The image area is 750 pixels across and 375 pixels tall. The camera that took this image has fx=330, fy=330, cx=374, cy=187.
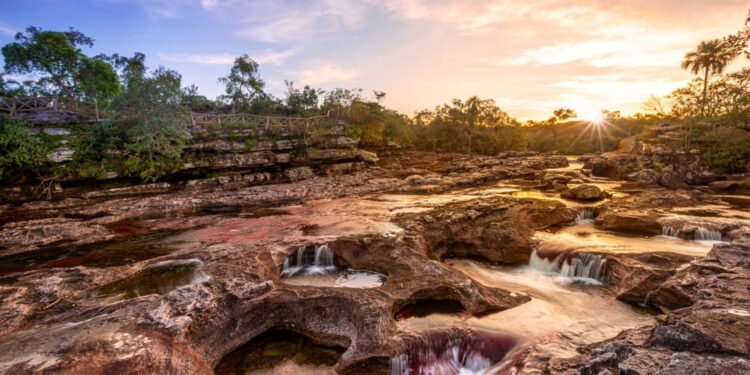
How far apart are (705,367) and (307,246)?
952cm

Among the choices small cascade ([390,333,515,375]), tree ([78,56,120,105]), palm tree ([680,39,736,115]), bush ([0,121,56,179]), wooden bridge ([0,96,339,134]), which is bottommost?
small cascade ([390,333,515,375])

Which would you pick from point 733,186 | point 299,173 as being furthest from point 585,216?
point 299,173

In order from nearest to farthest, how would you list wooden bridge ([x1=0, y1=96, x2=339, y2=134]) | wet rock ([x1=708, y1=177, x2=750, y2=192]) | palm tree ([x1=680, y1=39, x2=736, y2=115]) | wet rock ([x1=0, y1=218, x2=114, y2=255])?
1. wet rock ([x1=0, y1=218, x2=114, y2=255])
2. wet rock ([x1=708, y1=177, x2=750, y2=192])
3. wooden bridge ([x1=0, y1=96, x2=339, y2=134])
4. palm tree ([x1=680, y1=39, x2=736, y2=115])

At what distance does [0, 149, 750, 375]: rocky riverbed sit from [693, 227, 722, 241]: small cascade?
0.04 metres

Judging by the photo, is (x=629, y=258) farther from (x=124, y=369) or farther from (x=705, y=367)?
(x=124, y=369)

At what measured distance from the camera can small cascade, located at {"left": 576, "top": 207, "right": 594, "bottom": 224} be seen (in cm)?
1554

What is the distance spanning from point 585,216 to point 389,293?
42.7 feet

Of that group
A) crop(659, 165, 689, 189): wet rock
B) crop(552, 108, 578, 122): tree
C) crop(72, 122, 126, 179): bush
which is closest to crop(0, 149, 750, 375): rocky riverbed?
crop(72, 122, 126, 179): bush

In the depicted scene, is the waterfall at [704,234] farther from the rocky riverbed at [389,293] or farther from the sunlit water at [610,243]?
the sunlit water at [610,243]

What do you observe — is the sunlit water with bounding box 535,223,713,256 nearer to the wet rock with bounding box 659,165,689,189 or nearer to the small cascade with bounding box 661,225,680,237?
the small cascade with bounding box 661,225,680,237

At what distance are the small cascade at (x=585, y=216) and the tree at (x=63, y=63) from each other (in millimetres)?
41568

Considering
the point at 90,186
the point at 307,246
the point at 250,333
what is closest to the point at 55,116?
the point at 90,186

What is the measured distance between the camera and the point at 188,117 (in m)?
30.6

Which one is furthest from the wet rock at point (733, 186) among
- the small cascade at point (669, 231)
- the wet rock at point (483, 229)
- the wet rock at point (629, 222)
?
the wet rock at point (483, 229)
